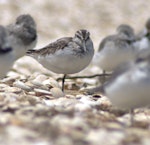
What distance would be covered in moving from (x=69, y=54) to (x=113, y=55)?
9.83ft

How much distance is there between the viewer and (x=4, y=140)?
5.16 metres

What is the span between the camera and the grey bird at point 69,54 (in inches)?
368

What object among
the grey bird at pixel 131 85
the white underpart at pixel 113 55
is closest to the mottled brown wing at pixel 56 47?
the white underpart at pixel 113 55

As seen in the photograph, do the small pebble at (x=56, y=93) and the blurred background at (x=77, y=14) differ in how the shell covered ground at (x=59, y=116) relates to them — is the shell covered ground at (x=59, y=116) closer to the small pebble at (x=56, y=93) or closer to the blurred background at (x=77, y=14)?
the small pebble at (x=56, y=93)

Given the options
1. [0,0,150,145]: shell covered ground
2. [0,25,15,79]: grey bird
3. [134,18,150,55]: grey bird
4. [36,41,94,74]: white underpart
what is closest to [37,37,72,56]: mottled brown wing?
[36,41,94,74]: white underpart

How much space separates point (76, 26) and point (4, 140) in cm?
1754

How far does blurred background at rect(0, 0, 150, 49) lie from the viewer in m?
22.1

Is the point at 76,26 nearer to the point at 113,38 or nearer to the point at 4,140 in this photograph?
the point at 113,38

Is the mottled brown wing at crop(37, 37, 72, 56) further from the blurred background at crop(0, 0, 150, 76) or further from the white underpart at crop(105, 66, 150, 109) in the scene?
the blurred background at crop(0, 0, 150, 76)

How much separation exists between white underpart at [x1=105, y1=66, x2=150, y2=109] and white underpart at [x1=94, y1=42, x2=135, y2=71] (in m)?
5.58

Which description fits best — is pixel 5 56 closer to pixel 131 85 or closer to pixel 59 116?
pixel 59 116

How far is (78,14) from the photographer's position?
78.9 ft

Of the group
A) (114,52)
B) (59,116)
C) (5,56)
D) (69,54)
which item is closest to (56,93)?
(69,54)

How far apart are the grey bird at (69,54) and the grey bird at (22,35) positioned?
70.8 inches
